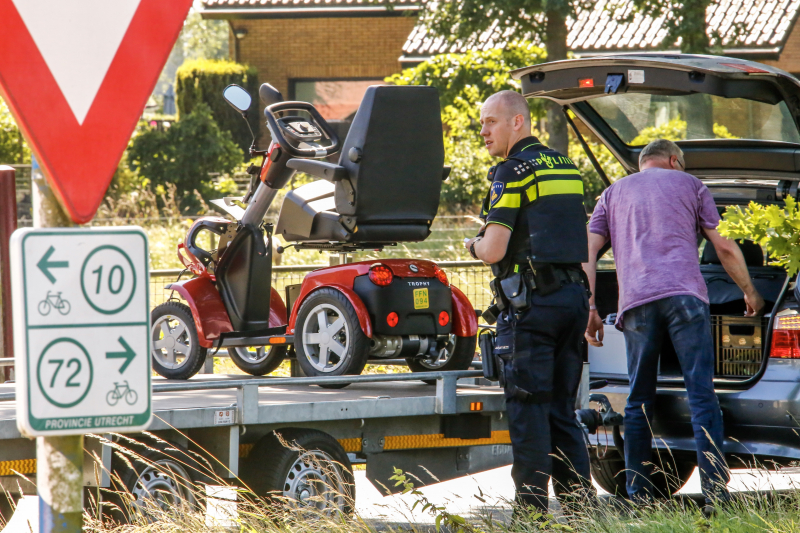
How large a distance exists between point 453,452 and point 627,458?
0.92 metres

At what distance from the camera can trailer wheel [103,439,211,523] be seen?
4578 mm

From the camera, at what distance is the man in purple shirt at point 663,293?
552 centimetres

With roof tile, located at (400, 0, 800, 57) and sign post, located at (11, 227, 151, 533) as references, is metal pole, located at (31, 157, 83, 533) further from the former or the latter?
roof tile, located at (400, 0, 800, 57)

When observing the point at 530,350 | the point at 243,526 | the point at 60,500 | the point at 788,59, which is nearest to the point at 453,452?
the point at 530,350

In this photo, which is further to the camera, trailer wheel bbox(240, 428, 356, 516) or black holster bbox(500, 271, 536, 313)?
black holster bbox(500, 271, 536, 313)

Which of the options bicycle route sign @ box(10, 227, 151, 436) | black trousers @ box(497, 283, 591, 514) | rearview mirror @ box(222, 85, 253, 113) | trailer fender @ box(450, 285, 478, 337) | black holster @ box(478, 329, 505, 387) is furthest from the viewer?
rearview mirror @ box(222, 85, 253, 113)

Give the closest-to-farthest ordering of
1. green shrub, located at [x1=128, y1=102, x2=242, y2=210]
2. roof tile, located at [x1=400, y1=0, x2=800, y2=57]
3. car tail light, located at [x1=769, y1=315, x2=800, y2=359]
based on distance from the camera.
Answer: car tail light, located at [x1=769, y1=315, x2=800, y2=359] < green shrub, located at [x1=128, y1=102, x2=242, y2=210] < roof tile, located at [x1=400, y1=0, x2=800, y2=57]

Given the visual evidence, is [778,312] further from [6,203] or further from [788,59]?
[788,59]

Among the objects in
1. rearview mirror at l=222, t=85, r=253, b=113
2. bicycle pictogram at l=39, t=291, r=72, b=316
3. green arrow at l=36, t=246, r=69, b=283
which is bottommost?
bicycle pictogram at l=39, t=291, r=72, b=316

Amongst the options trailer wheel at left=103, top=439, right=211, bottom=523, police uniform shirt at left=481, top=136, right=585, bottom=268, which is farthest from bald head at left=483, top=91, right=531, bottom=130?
trailer wheel at left=103, top=439, right=211, bottom=523

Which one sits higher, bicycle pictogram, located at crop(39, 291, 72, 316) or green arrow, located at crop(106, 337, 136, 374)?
bicycle pictogram, located at crop(39, 291, 72, 316)

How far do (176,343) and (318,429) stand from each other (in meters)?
2.11

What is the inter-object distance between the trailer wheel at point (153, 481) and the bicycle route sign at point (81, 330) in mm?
2185

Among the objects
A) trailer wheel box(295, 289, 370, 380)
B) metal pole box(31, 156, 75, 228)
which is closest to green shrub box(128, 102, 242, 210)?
trailer wheel box(295, 289, 370, 380)
